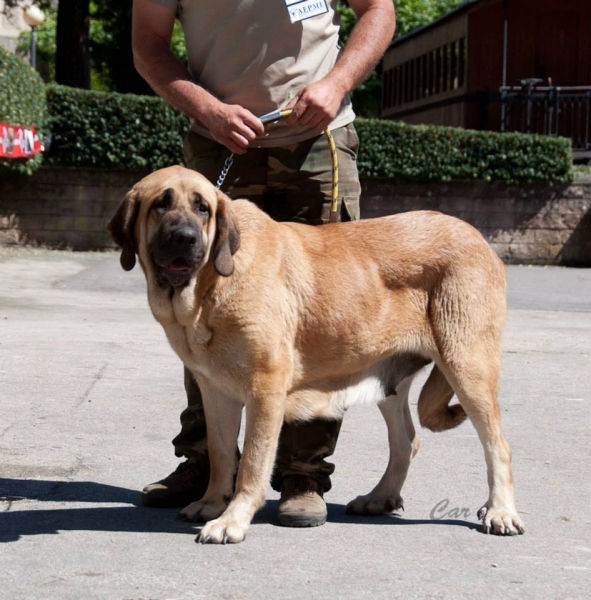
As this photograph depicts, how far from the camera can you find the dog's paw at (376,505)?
460 centimetres

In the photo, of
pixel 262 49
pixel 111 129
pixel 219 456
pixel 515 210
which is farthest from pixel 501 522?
pixel 515 210

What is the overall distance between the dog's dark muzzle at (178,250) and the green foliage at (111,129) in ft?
45.6

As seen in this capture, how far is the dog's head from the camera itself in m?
3.88

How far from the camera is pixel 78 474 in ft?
16.6

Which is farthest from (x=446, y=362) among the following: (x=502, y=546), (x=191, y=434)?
(x=191, y=434)

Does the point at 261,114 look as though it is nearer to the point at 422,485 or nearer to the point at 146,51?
the point at 146,51

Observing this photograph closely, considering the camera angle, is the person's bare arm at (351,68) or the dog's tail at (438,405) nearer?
the person's bare arm at (351,68)

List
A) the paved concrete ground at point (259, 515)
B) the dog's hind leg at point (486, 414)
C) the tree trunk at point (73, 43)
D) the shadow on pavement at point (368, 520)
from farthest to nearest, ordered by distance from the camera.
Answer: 1. the tree trunk at point (73, 43)
2. the shadow on pavement at point (368, 520)
3. the dog's hind leg at point (486, 414)
4. the paved concrete ground at point (259, 515)

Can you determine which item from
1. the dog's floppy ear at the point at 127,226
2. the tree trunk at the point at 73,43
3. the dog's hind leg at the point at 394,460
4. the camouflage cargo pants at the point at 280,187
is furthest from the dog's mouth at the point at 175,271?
the tree trunk at the point at 73,43

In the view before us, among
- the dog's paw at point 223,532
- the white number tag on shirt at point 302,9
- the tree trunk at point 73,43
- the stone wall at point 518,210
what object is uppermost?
the tree trunk at point 73,43

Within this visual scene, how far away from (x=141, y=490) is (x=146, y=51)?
5.95ft

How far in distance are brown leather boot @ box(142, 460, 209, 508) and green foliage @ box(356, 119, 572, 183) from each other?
45.5ft

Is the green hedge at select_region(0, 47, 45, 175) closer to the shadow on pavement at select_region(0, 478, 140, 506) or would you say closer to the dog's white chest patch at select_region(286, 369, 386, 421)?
the shadow on pavement at select_region(0, 478, 140, 506)

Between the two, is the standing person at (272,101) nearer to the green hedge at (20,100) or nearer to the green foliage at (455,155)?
the green hedge at (20,100)
